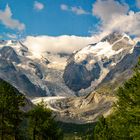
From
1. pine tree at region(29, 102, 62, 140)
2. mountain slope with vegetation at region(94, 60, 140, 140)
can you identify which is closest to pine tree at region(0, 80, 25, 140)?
pine tree at region(29, 102, 62, 140)

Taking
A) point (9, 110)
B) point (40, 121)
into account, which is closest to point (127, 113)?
point (9, 110)

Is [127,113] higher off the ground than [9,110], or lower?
lower

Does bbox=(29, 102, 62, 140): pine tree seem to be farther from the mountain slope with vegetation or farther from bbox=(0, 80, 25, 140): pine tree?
the mountain slope with vegetation

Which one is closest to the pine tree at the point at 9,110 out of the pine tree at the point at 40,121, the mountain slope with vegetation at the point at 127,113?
the pine tree at the point at 40,121

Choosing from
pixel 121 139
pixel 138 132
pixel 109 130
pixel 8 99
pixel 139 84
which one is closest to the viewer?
pixel 138 132

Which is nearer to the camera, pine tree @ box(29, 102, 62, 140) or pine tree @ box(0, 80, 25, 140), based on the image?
pine tree @ box(0, 80, 25, 140)

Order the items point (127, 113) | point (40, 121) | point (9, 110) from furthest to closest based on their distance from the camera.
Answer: point (40, 121) → point (9, 110) → point (127, 113)

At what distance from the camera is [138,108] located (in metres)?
40.5

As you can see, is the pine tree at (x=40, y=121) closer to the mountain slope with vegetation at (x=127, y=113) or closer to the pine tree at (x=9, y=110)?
the pine tree at (x=9, y=110)

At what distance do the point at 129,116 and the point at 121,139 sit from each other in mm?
13055

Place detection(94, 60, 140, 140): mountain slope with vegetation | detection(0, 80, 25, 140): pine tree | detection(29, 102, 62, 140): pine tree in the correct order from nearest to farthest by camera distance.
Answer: detection(94, 60, 140, 140): mountain slope with vegetation
detection(0, 80, 25, 140): pine tree
detection(29, 102, 62, 140): pine tree

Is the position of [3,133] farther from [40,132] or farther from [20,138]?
[40,132]

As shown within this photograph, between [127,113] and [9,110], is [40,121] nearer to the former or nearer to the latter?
[9,110]

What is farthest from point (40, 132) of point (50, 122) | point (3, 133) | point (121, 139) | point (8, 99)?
point (121, 139)
